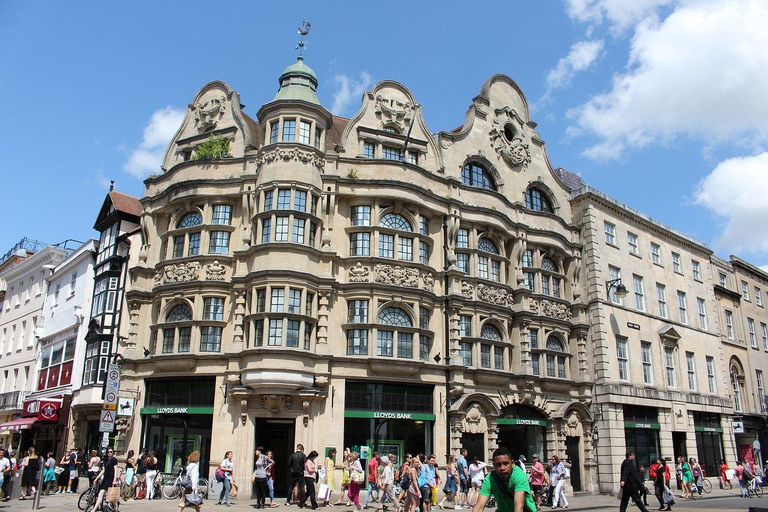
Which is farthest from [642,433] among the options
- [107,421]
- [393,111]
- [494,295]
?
[107,421]

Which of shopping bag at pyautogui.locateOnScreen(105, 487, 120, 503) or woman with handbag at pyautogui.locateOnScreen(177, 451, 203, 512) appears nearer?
woman with handbag at pyautogui.locateOnScreen(177, 451, 203, 512)

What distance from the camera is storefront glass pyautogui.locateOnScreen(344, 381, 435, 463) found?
26688mm

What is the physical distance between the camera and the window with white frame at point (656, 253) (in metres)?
41.2

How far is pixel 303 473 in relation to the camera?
2212 cm

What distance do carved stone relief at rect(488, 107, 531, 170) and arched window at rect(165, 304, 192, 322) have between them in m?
18.1

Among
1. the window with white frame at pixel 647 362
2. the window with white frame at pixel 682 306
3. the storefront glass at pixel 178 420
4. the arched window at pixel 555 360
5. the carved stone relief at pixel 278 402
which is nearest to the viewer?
the carved stone relief at pixel 278 402

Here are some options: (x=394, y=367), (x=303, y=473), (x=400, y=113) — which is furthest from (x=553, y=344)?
(x=303, y=473)

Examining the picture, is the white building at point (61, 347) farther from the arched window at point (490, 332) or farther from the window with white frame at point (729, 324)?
the window with white frame at point (729, 324)

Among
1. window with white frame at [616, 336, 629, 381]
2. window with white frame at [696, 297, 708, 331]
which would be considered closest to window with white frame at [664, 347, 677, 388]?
window with white frame at [616, 336, 629, 381]

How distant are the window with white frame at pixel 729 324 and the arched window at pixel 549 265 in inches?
739

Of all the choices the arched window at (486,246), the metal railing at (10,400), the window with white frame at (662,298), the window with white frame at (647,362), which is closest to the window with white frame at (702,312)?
the window with white frame at (662,298)

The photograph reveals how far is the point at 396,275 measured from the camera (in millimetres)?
28609

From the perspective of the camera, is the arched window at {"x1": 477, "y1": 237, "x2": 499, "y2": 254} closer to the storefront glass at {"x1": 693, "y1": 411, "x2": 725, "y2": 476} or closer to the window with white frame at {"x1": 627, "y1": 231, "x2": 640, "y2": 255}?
the window with white frame at {"x1": 627, "y1": 231, "x2": 640, "y2": 255}

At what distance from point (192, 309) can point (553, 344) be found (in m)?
18.7
